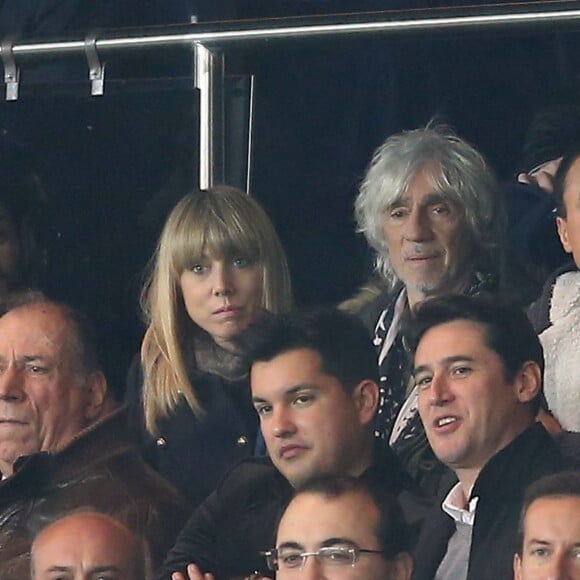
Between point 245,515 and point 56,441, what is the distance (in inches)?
16.9

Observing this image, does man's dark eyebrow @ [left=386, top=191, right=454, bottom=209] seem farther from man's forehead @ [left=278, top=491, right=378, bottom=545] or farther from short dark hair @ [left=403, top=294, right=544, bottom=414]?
man's forehead @ [left=278, top=491, right=378, bottom=545]

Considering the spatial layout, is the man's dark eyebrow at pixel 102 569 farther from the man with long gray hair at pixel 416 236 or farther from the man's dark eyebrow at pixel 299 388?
the man with long gray hair at pixel 416 236

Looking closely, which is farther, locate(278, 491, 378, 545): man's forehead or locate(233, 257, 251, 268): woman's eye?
locate(233, 257, 251, 268): woman's eye

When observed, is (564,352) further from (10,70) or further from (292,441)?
(10,70)

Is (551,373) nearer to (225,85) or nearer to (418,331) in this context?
(418,331)

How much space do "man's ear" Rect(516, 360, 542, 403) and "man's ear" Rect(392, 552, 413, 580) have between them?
336mm

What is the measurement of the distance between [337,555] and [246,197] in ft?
2.29

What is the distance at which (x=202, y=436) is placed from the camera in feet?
10.7

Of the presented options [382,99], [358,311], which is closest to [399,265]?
[358,311]

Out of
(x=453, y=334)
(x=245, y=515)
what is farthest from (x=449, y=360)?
(x=245, y=515)

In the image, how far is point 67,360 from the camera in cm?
338

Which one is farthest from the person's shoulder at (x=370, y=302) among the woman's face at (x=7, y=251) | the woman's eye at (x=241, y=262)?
the woman's face at (x=7, y=251)

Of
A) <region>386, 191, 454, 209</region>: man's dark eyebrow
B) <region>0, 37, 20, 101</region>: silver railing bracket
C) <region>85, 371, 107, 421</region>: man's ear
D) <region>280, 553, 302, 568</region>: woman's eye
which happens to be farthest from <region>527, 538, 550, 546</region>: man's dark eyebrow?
<region>0, 37, 20, 101</region>: silver railing bracket

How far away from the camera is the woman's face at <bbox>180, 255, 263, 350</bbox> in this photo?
3.27 m
